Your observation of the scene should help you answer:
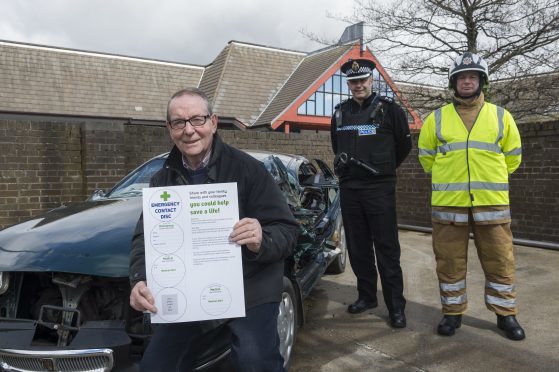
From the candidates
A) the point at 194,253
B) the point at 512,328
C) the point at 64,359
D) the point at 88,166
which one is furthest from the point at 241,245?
the point at 88,166

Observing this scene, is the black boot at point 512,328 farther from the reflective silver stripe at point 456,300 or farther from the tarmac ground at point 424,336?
the reflective silver stripe at point 456,300

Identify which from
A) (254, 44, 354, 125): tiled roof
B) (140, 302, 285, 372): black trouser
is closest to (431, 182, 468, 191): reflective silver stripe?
(140, 302, 285, 372): black trouser

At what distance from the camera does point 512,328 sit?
361cm

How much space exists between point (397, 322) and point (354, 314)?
1.61 feet

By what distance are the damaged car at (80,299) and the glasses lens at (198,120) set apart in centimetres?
88

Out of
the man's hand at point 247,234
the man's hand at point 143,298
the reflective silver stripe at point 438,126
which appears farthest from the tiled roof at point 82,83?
Answer: the man's hand at point 247,234

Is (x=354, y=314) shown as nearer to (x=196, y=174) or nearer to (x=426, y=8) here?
(x=196, y=174)

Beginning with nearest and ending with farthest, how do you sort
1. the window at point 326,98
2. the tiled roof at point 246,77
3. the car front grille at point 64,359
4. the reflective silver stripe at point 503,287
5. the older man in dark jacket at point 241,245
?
the older man in dark jacket at point 241,245 < the car front grille at point 64,359 < the reflective silver stripe at point 503,287 < the tiled roof at point 246,77 < the window at point 326,98

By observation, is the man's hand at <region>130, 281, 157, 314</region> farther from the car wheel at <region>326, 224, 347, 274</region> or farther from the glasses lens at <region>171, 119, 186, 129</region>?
the car wheel at <region>326, 224, 347, 274</region>

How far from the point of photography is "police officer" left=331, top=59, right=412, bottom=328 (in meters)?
3.94

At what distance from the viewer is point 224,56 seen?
28.2 meters

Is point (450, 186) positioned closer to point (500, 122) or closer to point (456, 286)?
point (500, 122)

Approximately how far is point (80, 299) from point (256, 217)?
130 cm

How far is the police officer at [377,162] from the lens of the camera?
394 centimetres
